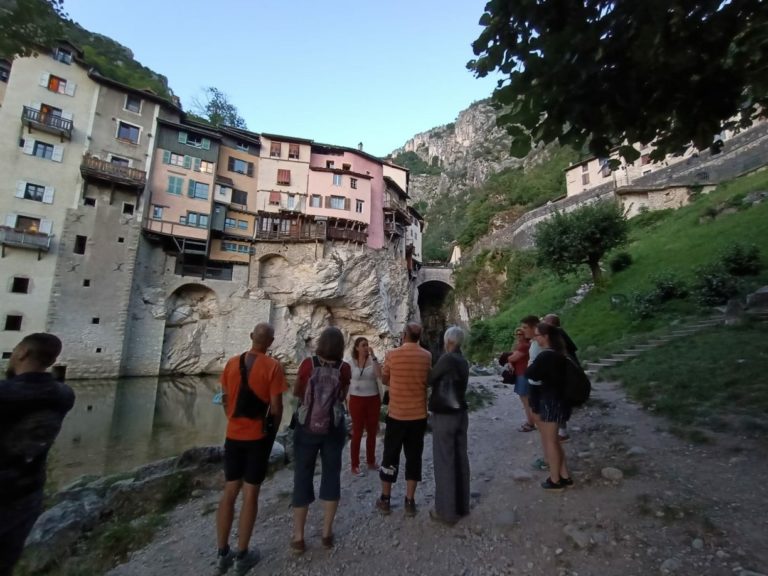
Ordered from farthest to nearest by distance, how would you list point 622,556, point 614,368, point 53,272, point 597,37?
1. point 53,272
2. point 614,368
3. point 597,37
4. point 622,556

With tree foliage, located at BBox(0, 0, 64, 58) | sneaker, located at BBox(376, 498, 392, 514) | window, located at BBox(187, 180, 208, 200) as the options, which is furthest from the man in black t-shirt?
window, located at BBox(187, 180, 208, 200)

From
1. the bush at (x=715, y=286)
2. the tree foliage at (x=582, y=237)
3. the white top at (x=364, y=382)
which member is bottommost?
the white top at (x=364, y=382)

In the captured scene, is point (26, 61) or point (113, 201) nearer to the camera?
point (26, 61)

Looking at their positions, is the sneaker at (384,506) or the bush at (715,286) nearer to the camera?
the sneaker at (384,506)

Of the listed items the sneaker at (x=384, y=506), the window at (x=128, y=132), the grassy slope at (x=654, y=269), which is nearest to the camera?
the sneaker at (x=384, y=506)

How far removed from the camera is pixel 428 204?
359 ft

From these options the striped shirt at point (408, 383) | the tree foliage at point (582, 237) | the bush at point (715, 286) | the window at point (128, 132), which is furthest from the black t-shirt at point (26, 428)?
the window at point (128, 132)

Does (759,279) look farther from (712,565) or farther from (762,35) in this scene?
(712,565)

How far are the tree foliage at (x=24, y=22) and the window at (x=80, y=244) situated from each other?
29324mm

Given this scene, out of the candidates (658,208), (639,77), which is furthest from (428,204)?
(639,77)

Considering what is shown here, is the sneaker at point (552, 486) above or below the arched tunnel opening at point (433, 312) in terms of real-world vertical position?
below

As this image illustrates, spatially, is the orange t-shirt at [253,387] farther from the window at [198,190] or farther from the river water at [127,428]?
the window at [198,190]

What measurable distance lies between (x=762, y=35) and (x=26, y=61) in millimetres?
41461

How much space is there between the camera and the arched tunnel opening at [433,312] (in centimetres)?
5094
